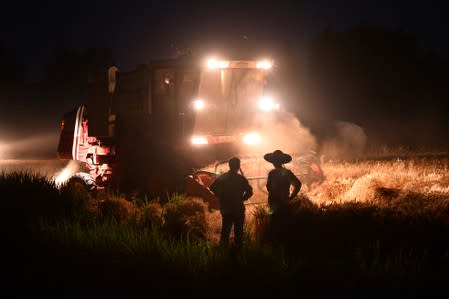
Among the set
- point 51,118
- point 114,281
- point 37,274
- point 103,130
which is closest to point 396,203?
point 114,281

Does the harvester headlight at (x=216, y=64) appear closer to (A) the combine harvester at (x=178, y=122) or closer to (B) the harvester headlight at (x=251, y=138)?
(A) the combine harvester at (x=178, y=122)

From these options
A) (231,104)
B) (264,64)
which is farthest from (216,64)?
(264,64)

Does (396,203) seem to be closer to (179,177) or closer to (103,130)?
(179,177)

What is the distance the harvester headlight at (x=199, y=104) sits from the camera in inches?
490

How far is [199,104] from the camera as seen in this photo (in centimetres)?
1249

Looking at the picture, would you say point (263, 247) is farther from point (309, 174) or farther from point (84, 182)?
point (84, 182)

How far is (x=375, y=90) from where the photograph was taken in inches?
1571

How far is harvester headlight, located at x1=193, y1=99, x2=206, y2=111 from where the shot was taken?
12.4 meters

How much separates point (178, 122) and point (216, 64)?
171 cm

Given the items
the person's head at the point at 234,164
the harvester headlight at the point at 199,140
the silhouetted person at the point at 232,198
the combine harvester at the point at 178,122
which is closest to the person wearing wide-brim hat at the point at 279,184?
the silhouetted person at the point at 232,198

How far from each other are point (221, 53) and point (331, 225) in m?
5.78

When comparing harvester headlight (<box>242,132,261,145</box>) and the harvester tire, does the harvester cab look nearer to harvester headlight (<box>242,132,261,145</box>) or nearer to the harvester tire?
harvester headlight (<box>242,132,261,145</box>)

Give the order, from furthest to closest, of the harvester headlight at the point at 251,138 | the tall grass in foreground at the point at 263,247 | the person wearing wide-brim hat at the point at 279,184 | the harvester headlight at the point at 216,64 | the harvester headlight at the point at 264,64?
the harvester headlight at the point at 251,138
the harvester headlight at the point at 264,64
the harvester headlight at the point at 216,64
the person wearing wide-brim hat at the point at 279,184
the tall grass in foreground at the point at 263,247

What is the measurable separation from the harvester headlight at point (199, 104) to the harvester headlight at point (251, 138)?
4.72ft
